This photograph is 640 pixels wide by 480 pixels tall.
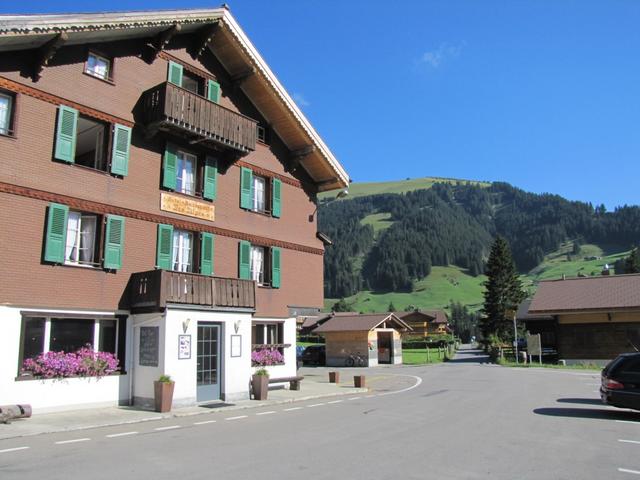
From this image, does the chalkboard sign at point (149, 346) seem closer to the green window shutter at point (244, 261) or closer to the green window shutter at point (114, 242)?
the green window shutter at point (114, 242)

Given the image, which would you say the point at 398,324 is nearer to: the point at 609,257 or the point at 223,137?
the point at 223,137

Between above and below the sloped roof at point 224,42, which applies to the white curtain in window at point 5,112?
below

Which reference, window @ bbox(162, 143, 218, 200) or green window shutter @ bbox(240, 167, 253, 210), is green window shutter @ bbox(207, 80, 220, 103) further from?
green window shutter @ bbox(240, 167, 253, 210)

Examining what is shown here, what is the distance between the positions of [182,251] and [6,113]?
7251 mm

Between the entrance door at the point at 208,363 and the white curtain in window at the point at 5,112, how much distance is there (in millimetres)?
8247

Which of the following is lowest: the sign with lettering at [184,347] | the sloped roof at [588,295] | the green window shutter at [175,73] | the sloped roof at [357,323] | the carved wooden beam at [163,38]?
the sign with lettering at [184,347]

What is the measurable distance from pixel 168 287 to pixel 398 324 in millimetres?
35457

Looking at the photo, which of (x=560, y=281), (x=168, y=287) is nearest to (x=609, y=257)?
(x=560, y=281)

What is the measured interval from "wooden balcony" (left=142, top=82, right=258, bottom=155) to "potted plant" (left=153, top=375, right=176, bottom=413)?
27.6 ft

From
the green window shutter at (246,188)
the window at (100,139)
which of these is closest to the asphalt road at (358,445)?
the window at (100,139)

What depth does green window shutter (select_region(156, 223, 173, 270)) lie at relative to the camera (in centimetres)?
1909

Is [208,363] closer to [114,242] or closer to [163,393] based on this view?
[163,393]

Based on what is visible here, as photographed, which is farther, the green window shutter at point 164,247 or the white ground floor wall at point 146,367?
the green window shutter at point 164,247

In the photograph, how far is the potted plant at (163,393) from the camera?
1619 centimetres
